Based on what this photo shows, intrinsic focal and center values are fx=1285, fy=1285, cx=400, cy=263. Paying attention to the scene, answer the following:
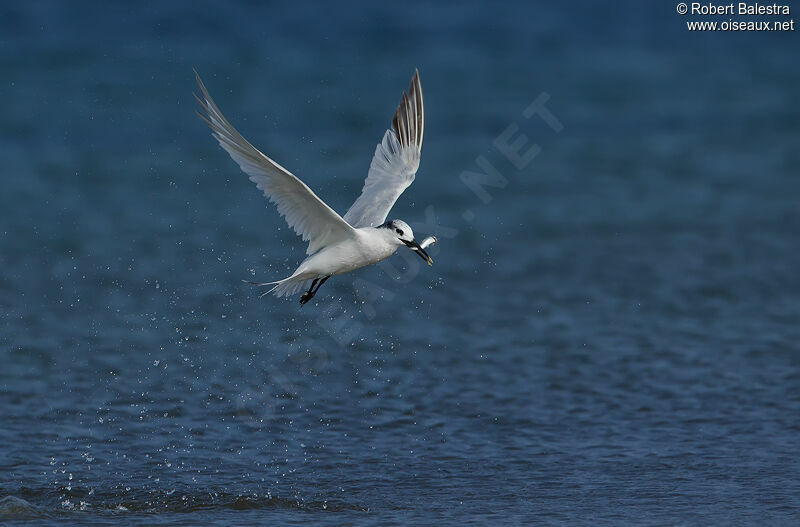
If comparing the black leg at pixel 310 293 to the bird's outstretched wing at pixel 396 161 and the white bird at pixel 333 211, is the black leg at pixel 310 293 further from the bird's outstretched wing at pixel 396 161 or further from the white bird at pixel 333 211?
the bird's outstretched wing at pixel 396 161

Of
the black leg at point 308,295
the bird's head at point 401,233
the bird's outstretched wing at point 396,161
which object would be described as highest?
the bird's outstretched wing at point 396,161

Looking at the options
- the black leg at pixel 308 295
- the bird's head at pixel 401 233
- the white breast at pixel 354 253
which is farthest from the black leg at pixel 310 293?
the bird's head at pixel 401 233

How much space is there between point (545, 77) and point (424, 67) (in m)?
2.03

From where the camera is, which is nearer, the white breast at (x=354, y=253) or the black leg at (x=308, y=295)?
the white breast at (x=354, y=253)

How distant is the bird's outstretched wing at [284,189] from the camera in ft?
27.3

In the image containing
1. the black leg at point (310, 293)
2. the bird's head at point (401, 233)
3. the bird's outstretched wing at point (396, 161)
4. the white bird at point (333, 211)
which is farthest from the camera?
the bird's outstretched wing at point (396, 161)

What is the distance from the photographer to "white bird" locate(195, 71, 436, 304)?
8.55 m

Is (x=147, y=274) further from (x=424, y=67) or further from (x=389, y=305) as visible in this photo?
(x=424, y=67)

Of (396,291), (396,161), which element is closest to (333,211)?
(396,161)

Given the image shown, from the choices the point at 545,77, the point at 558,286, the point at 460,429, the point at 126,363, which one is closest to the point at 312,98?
the point at 545,77

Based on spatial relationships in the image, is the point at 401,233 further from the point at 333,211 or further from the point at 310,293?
the point at 310,293

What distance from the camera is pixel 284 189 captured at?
8922 mm

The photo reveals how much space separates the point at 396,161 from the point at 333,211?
6.90ft

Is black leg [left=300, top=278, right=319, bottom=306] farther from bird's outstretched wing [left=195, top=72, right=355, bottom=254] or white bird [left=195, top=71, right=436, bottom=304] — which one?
bird's outstretched wing [left=195, top=72, right=355, bottom=254]
